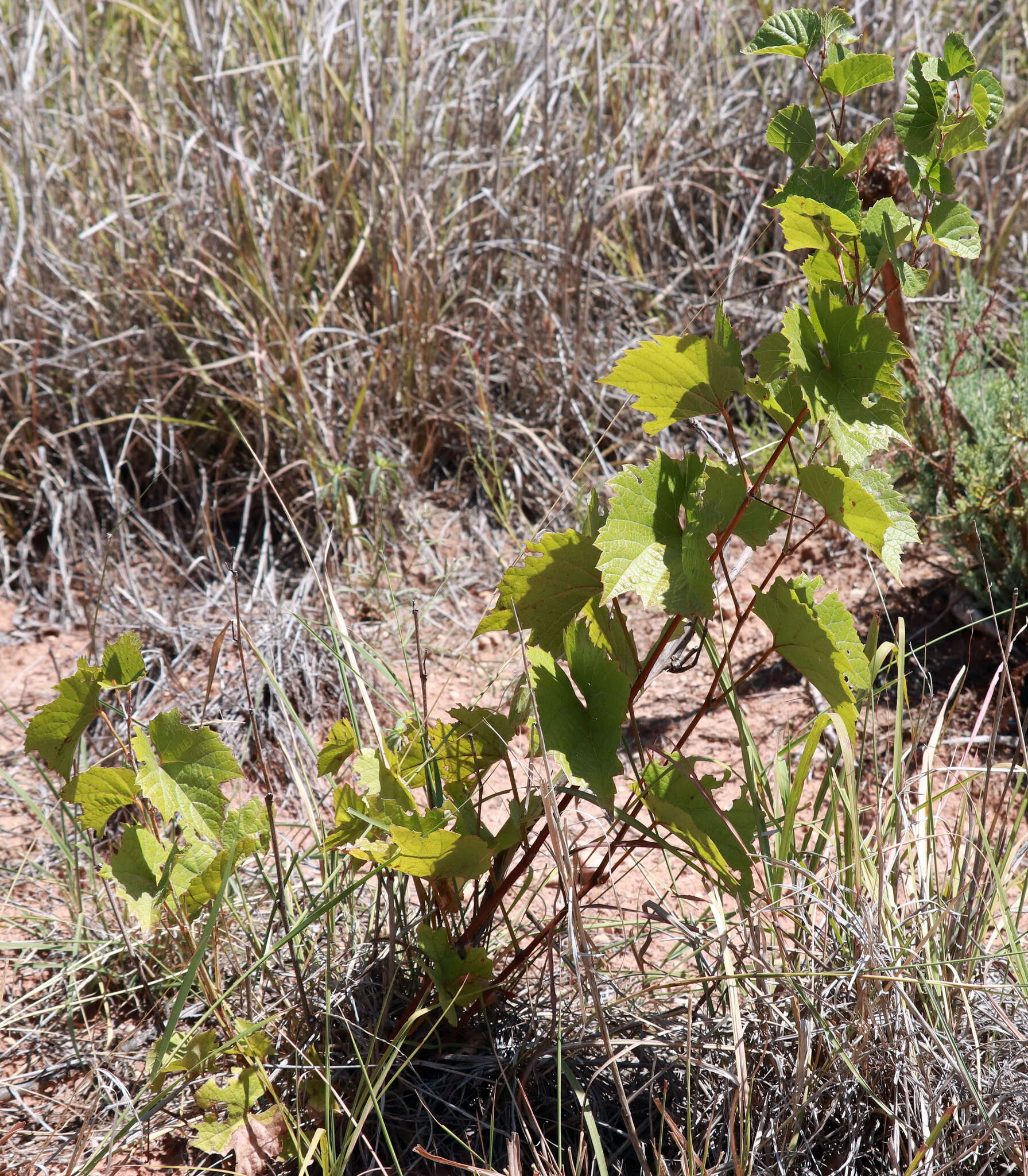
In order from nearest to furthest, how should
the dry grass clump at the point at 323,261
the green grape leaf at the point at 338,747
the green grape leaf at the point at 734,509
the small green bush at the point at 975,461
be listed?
the green grape leaf at the point at 734,509
the green grape leaf at the point at 338,747
the small green bush at the point at 975,461
the dry grass clump at the point at 323,261

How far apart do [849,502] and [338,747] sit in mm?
673

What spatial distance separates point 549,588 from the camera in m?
1.07

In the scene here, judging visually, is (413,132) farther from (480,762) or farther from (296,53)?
(480,762)

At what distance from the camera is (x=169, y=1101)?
1281 millimetres

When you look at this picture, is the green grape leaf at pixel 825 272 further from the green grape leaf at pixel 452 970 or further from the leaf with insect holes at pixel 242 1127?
the leaf with insect holes at pixel 242 1127

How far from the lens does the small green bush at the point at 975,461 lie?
7.11 ft

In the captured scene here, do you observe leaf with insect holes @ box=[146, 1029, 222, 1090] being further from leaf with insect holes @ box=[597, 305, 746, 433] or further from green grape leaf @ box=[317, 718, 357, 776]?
leaf with insect holes @ box=[597, 305, 746, 433]

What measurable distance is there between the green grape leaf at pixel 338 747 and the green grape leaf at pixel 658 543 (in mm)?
445

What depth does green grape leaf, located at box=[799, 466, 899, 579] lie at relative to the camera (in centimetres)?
93

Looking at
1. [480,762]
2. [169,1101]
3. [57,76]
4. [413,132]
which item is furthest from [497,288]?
[169,1101]

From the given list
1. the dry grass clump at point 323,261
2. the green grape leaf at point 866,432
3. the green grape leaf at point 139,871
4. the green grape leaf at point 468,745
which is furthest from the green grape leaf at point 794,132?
the dry grass clump at point 323,261

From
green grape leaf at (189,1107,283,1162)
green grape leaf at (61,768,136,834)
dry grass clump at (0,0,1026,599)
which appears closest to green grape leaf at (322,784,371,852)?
green grape leaf at (61,768,136,834)

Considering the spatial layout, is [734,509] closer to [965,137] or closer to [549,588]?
[549,588]

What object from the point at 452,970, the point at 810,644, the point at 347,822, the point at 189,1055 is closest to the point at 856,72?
the point at 810,644
